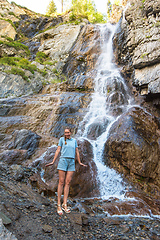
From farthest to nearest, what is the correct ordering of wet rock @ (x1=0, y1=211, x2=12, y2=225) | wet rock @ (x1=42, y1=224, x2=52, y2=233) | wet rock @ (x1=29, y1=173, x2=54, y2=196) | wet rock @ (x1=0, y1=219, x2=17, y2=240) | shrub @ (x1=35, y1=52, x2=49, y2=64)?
shrub @ (x1=35, y1=52, x2=49, y2=64), wet rock @ (x1=29, y1=173, x2=54, y2=196), wet rock @ (x1=42, y1=224, x2=52, y2=233), wet rock @ (x1=0, y1=211, x2=12, y2=225), wet rock @ (x1=0, y1=219, x2=17, y2=240)

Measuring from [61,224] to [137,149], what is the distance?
15.8 ft

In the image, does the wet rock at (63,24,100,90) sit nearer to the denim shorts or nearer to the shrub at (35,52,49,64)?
the shrub at (35,52,49,64)

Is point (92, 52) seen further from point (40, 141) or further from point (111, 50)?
point (40, 141)

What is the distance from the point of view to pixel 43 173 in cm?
719

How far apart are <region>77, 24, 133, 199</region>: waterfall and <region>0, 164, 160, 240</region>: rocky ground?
194cm

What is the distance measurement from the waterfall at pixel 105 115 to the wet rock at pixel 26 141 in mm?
3159

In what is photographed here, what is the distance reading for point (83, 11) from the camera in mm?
35750

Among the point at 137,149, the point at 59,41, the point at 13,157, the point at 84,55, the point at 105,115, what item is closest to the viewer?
the point at 137,149

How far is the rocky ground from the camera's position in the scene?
2.76 metres

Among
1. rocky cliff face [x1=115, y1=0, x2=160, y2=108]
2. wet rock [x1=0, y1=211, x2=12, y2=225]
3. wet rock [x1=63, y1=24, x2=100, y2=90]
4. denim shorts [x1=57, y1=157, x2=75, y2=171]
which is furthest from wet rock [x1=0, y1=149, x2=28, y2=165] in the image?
wet rock [x1=63, y1=24, x2=100, y2=90]

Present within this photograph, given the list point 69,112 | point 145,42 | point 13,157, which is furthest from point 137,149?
point 145,42

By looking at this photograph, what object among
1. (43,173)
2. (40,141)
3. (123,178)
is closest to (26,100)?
(40,141)

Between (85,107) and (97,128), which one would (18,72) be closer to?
(85,107)

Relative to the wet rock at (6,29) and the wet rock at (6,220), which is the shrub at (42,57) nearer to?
the wet rock at (6,29)
